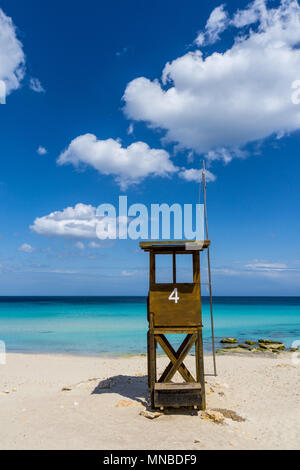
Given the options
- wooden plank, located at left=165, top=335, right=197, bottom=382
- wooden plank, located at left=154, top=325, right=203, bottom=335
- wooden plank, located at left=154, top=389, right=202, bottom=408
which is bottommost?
wooden plank, located at left=154, top=389, right=202, bottom=408

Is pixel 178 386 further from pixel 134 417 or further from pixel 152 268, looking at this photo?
pixel 152 268

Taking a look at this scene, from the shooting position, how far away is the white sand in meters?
7.63

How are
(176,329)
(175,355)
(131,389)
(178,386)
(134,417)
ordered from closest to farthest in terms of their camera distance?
(134,417)
(178,386)
(176,329)
(175,355)
(131,389)

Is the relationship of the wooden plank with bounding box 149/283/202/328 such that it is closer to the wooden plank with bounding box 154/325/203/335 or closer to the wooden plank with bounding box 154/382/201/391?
the wooden plank with bounding box 154/325/203/335

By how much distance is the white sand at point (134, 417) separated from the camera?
301 inches

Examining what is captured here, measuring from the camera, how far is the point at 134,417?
361 inches

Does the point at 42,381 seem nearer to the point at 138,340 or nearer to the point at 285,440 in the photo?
the point at 285,440

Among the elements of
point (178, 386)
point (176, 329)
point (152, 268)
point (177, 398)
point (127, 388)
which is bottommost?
point (127, 388)

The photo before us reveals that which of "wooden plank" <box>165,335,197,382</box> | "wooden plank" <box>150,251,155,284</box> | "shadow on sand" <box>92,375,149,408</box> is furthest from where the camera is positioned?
"shadow on sand" <box>92,375,149,408</box>

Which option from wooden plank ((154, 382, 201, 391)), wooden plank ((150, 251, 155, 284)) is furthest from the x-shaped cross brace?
wooden plank ((150, 251, 155, 284))

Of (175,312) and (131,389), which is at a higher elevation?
(175,312)

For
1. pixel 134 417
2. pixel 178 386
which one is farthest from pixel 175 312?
pixel 134 417

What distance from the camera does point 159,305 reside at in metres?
10.2

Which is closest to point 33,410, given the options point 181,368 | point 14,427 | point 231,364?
→ point 14,427
